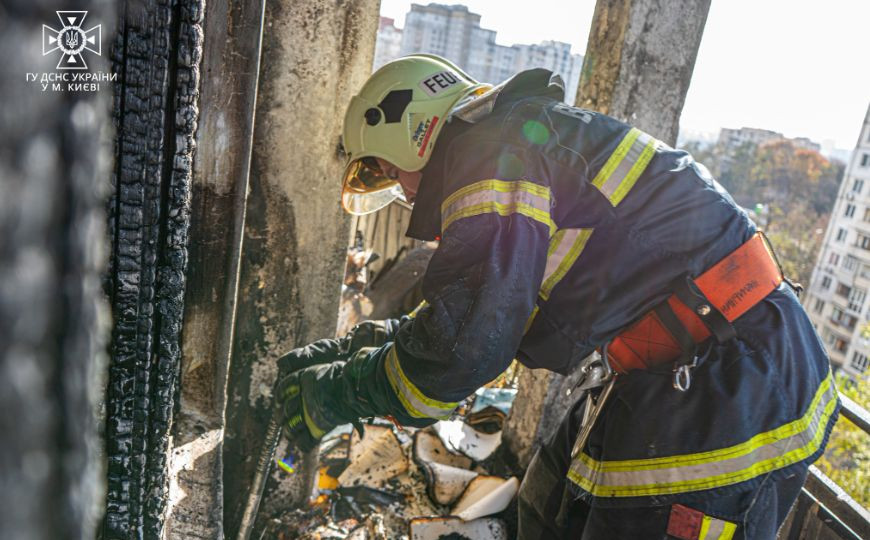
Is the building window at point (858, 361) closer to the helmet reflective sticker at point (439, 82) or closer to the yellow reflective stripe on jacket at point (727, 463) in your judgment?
the yellow reflective stripe on jacket at point (727, 463)

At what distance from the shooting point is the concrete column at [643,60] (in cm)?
327

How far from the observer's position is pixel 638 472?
1954 millimetres

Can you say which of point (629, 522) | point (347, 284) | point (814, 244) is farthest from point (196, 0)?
point (814, 244)

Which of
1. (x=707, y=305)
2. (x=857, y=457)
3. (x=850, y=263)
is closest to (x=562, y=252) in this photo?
(x=707, y=305)

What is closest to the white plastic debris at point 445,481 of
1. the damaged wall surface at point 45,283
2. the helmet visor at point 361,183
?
the helmet visor at point 361,183

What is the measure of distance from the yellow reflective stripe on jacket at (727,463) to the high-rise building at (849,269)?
48410 millimetres

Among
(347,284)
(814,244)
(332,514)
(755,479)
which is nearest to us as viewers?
(755,479)

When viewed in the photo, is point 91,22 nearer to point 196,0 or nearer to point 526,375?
point 196,0

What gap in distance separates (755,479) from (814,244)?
55.0 m

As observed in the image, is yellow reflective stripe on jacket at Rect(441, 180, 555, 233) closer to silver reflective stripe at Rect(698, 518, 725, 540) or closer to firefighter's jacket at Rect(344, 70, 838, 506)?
firefighter's jacket at Rect(344, 70, 838, 506)

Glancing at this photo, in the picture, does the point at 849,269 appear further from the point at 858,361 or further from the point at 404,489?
the point at 404,489

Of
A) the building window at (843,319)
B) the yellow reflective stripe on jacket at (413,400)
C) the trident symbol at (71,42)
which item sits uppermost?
the trident symbol at (71,42)

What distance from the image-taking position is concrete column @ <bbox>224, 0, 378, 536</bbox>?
2.47 meters

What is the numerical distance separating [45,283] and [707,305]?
1.94m
